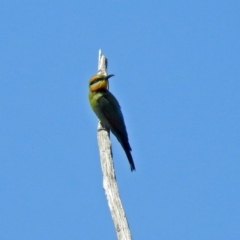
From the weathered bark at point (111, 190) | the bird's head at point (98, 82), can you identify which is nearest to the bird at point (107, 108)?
the bird's head at point (98, 82)

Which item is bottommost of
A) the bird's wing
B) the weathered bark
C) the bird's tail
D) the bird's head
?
the weathered bark

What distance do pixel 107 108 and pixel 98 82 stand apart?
348 millimetres

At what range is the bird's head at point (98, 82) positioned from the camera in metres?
7.53

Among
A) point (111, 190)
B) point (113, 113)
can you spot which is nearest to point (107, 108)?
point (113, 113)

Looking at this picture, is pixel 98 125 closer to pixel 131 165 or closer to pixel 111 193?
pixel 131 165

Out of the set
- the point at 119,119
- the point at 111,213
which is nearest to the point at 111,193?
the point at 111,213

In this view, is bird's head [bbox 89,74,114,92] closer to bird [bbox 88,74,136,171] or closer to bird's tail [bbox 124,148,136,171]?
bird [bbox 88,74,136,171]

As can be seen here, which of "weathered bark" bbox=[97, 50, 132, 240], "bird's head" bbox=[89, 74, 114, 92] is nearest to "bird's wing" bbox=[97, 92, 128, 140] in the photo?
"bird's head" bbox=[89, 74, 114, 92]

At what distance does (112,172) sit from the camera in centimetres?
540

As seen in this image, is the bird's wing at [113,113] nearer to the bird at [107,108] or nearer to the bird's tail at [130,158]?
the bird at [107,108]

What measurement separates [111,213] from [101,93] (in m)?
3.17

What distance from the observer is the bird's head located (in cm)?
753

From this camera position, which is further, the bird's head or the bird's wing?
the bird's wing

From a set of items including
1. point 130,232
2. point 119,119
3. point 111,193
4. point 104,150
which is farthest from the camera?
point 119,119
